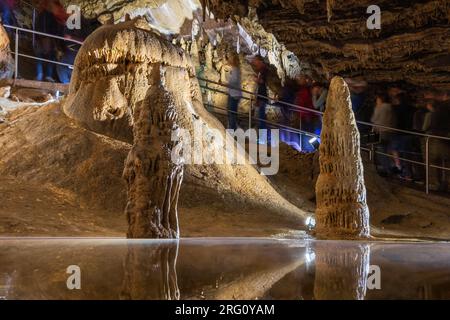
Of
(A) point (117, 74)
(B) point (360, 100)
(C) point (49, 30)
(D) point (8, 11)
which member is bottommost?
(A) point (117, 74)

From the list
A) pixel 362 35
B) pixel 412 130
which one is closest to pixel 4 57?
pixel 362 35

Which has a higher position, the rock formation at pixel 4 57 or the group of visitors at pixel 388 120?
the rock formation at pixel 4 57

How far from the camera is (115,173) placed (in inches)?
355

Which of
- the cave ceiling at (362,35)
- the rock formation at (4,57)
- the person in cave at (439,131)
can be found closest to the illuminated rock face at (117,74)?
the cave ceiling at (362,35)

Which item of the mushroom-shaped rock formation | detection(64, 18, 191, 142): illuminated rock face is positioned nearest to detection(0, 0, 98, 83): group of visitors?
the mushroom-shaped rock formation

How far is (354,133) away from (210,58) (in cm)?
1144

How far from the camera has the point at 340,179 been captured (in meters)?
7.03

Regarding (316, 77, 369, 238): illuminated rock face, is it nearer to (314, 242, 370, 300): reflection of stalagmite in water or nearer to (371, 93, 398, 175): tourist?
(314, 242, 370, 300): reflection of stalagmite in water

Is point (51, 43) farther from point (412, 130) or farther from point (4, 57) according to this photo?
point (412, 130)

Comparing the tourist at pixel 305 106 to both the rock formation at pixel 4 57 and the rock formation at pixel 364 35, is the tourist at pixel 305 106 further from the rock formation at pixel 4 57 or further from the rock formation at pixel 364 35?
the rock formation at pixel 4 57

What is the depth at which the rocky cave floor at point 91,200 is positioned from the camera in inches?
299

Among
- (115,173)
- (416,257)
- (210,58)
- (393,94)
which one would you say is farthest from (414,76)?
(416,257)

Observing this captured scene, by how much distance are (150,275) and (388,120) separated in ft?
43.8

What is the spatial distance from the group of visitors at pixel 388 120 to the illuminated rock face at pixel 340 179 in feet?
17.6
